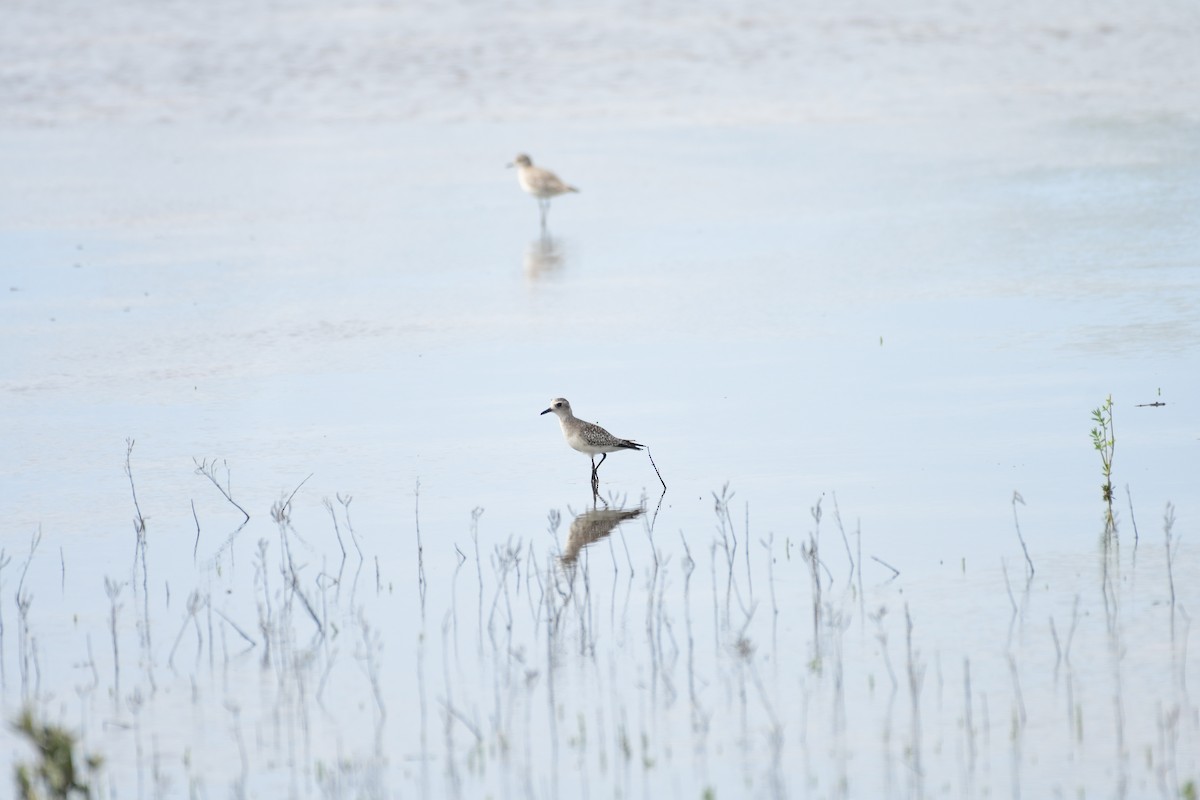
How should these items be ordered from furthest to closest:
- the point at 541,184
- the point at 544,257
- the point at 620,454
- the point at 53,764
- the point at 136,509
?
the point at 541,184 → the point at 544,257 → the point at 620,454 → the point at 136,509 → the point at 53,764

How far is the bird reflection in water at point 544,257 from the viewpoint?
→ 1496 cm

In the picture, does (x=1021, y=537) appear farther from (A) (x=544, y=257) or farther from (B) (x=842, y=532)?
(A) (x=544, y=257)

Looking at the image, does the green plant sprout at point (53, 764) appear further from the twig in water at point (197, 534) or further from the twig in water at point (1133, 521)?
the twig in water at point (1133, 521)

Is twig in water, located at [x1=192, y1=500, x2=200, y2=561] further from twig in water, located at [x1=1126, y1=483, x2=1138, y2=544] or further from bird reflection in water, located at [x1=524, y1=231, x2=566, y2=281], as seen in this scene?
bird reflection in water, located at [x1=524, y1=231, x2=566, y2=281]

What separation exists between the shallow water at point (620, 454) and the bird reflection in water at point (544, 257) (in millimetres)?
96

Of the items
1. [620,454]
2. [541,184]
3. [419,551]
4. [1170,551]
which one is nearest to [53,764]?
[419,551]

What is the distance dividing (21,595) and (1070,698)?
433cm

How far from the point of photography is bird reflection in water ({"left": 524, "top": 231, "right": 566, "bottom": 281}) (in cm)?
1496

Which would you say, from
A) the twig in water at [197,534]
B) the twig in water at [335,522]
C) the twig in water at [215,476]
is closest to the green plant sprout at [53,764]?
the twig in water at [335,522]

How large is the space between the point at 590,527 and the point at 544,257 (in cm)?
755

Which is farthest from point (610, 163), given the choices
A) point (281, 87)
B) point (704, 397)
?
point (704, 397)

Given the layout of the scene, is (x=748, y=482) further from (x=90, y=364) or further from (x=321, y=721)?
(x=90, y=364)

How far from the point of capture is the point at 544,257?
15.6 metres

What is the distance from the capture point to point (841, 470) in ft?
29.2
